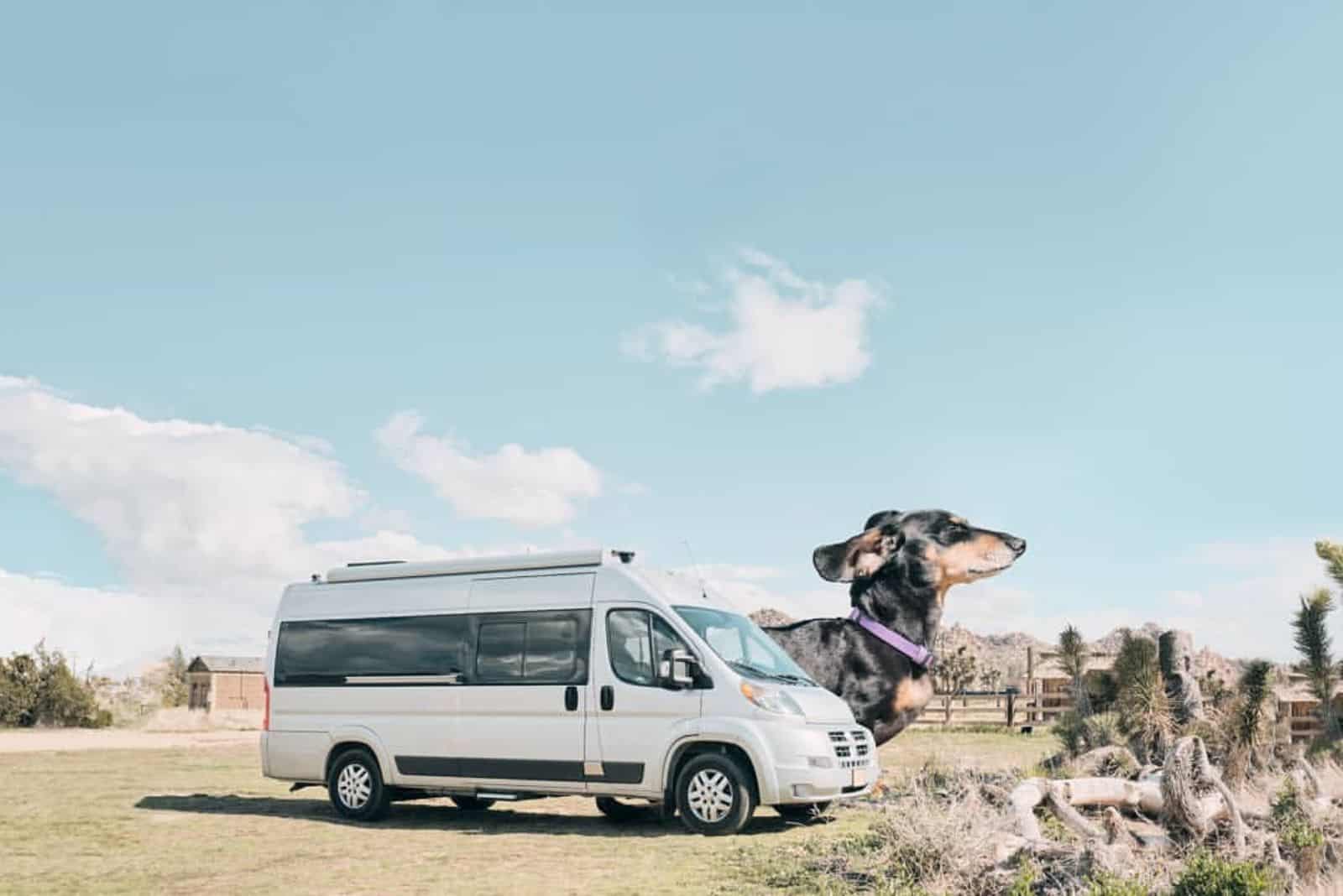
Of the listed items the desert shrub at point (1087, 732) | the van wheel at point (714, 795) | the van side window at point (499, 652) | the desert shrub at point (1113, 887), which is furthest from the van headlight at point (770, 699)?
the desert shrub at point (1113, 887)

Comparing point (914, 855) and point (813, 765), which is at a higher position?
point (813, 765)

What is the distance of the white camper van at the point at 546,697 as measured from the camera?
12.1m

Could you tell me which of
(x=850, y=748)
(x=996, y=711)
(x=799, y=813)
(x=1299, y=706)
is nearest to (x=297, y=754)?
(x=799, y=813)

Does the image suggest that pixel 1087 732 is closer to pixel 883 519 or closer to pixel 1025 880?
pixel 883 519

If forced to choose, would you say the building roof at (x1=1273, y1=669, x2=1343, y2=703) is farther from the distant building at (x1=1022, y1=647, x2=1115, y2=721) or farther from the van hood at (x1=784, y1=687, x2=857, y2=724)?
the distant building at (x1=1022, y1=647, x2=1115, y2=721)

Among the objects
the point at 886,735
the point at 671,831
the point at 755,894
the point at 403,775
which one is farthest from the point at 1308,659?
the point at 403,775

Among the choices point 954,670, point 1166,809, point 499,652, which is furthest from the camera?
point 954,670

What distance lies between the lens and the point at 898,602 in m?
15.4

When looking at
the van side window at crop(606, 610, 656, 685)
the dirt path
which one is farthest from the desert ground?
the dirt path

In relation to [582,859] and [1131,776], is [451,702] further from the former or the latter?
[1131,776]

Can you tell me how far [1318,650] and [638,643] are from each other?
8.19 meters

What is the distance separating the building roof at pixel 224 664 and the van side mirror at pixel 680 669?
5584cm

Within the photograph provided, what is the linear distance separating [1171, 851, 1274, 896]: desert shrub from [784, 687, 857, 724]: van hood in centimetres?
475

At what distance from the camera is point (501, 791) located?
13.4 metres
